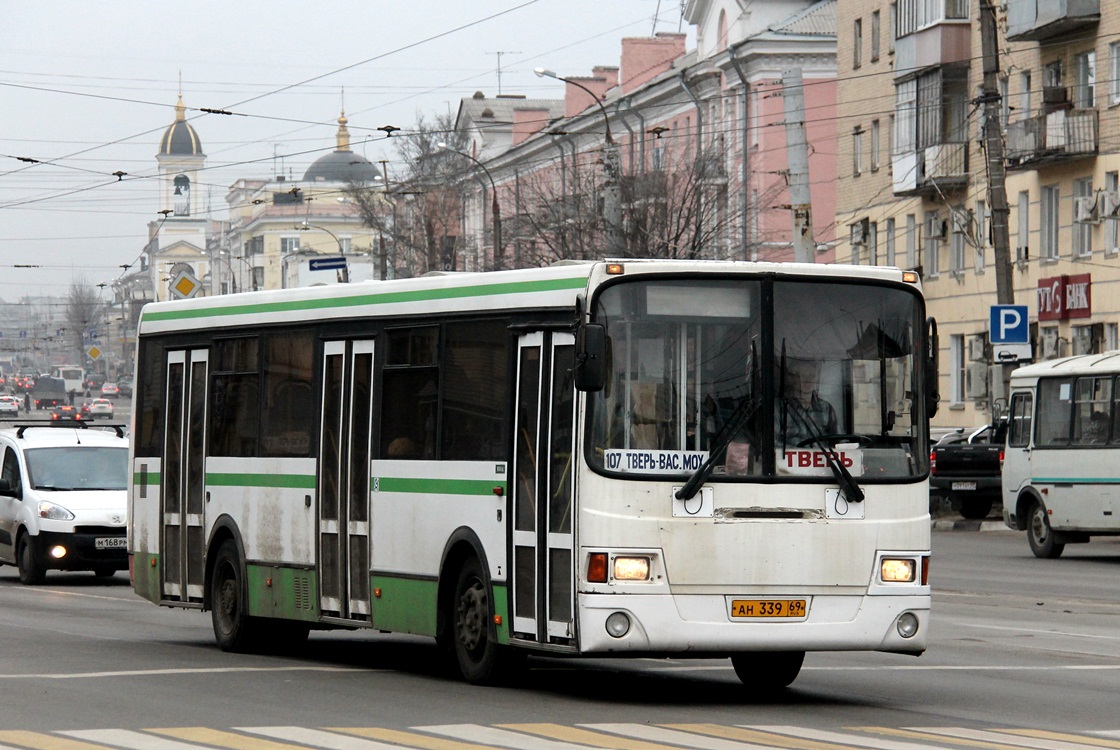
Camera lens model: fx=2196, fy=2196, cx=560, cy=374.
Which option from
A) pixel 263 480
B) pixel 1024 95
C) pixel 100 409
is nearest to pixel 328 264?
pixel 263 480

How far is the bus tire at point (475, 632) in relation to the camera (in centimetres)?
1229

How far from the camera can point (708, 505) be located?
11.4 m

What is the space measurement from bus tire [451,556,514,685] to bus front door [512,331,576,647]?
367 millimetres

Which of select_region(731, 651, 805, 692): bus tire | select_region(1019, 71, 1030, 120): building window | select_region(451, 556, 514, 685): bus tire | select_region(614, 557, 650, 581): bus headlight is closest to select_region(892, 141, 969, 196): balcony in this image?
select_region(1019, 71, 1030, 120): building window

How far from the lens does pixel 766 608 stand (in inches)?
452

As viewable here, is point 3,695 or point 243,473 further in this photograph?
point 243,473

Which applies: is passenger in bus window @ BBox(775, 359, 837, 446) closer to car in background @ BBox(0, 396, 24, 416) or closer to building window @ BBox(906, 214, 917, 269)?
building window @ BBox(906, 214, 917, 269)

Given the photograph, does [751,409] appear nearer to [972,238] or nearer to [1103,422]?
[1103,422]

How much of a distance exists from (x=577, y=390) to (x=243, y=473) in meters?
4.60

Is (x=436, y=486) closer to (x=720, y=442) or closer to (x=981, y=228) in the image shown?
(x=720, y=442)

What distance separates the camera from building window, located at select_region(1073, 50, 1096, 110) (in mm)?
42406

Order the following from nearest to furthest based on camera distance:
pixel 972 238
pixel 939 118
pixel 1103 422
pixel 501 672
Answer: pixel 501 672 → pixel 1103 422 → pixel 972 238 → pixel 939 118

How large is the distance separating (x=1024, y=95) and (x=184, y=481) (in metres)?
32.3

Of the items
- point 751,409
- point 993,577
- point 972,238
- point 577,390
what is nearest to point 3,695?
point 577,390
